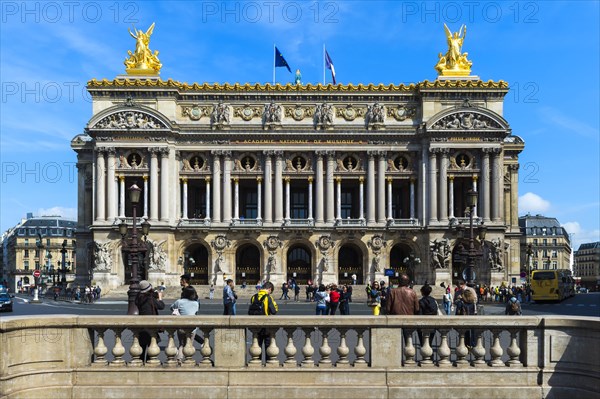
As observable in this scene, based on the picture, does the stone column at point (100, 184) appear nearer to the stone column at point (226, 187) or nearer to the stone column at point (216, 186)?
the stone column at point (216, 186)

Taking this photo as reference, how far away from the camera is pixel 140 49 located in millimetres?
76438

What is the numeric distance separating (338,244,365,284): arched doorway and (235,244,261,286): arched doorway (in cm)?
854

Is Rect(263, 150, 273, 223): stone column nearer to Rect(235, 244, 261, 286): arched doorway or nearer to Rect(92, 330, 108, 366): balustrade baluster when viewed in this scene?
Rect(235, 244, 261, 286): arched doorway

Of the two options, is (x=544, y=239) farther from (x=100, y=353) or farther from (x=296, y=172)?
(x=100, y=353)

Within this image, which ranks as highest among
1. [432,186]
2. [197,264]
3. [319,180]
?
[319,180]

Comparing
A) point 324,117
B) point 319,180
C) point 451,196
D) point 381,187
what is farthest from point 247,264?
point 451,196

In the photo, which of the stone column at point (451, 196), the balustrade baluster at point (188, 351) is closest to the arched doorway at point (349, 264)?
the stone column at point (451, 196)

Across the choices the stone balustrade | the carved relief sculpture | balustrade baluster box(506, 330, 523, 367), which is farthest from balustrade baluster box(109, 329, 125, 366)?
the carved relief sculpture

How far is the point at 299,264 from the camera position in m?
76.5

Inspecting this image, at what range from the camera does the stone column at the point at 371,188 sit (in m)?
75.0

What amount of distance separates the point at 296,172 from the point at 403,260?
14.2 meters

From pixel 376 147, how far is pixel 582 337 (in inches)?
2464

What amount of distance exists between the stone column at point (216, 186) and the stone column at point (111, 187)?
9.73 m

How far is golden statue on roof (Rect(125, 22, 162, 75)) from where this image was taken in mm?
76125
